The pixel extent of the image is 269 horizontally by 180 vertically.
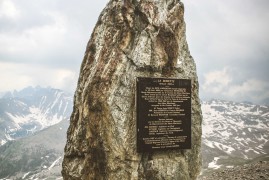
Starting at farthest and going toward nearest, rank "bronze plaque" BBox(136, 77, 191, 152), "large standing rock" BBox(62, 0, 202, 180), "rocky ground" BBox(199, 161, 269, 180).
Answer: "rocky ground" BBox(199, 161, 269, 180) → "bronze plaque" BBox(136, 77, 191, 152) → "large standing rock" BBox(62, 0, 202, 180)

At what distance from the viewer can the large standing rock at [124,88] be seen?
13703 mm

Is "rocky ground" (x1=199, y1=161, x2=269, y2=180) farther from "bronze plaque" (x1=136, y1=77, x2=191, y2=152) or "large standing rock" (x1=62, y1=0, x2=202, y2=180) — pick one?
"bronze plaque" (x1=136, y1=77, x2=191, y2=152)

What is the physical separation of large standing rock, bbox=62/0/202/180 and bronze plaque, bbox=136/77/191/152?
35cm

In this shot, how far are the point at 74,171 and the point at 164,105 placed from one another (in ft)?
16.0

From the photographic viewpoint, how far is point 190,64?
624 inches

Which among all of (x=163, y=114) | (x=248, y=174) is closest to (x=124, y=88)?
(x=163, y=114)

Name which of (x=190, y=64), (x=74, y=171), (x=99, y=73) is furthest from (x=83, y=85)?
(x=190, y=64)

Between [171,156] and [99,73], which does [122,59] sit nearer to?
[99,73]

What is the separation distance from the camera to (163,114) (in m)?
14.4

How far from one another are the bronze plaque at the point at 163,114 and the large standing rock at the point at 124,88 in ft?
1.16

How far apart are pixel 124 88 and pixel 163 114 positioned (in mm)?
2039

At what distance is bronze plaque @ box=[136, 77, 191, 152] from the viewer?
13945mm

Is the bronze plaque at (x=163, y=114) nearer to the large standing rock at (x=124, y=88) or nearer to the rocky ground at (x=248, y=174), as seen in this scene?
the large standing rock at (x=124, y=88)

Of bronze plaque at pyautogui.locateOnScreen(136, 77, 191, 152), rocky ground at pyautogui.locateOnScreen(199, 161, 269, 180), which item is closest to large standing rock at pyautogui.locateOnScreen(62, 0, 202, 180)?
bronze plaque at pyautogui.locateOnScreen(136, 77, 191, 152)
